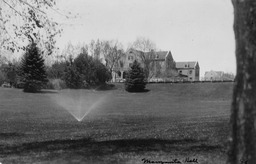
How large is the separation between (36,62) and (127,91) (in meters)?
22.3

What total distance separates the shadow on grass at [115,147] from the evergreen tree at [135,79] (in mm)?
64838

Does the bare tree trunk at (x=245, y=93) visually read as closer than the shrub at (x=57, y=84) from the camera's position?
Yes

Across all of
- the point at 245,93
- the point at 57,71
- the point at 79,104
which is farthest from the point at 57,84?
the point at 245,93

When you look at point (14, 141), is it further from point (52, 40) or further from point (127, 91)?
point (127, 91)

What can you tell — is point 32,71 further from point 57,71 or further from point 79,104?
point 57,71

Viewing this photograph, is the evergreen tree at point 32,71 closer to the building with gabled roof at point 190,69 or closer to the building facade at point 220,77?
the building facade at point 220,77

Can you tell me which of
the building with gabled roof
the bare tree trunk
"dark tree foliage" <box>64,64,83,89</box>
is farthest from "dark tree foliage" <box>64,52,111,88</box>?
the bare tree trunk

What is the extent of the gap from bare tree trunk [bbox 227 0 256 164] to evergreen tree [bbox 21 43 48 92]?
66033 millimetres

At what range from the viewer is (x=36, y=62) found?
227 ft

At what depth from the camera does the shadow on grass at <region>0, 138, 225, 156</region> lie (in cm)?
1011

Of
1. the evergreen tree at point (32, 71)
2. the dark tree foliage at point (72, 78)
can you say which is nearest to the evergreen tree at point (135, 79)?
the dark tree foliage at point (72, 78)

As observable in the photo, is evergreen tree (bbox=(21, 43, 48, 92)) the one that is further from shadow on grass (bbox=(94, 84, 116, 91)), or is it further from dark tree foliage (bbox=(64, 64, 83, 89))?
shadow on grass (bbox=(94, 84, 116, 91))

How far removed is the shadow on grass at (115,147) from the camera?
33.2 ft

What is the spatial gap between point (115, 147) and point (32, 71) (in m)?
61.3
